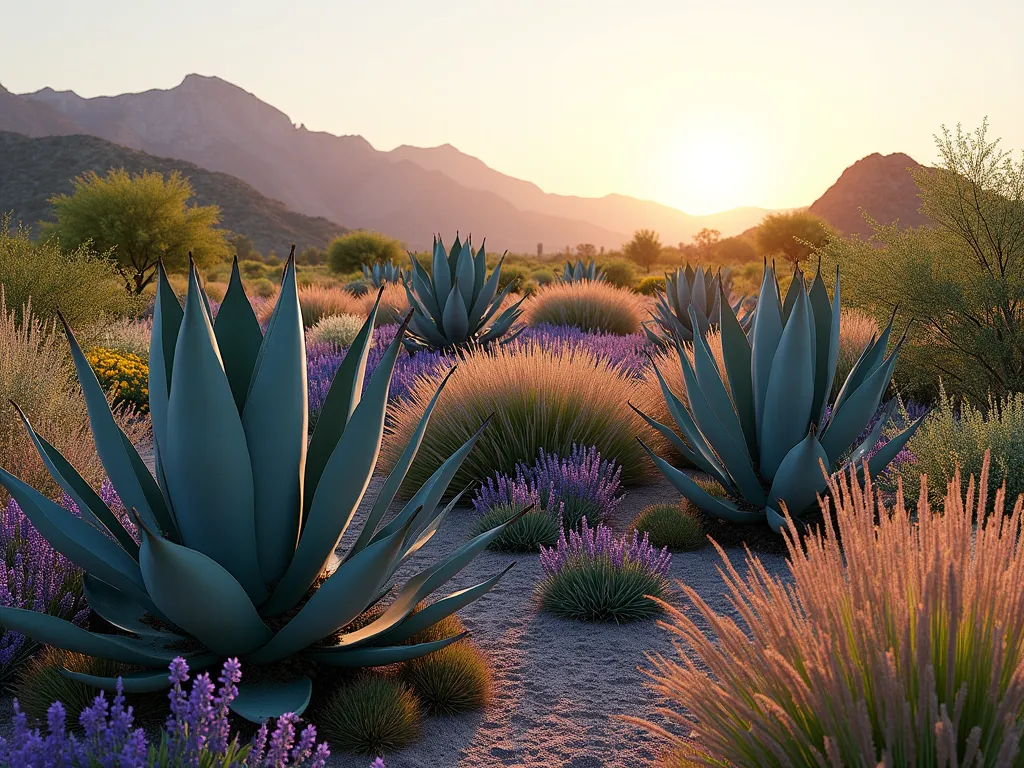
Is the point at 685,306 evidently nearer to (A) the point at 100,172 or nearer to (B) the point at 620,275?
(B) the point at 620,275

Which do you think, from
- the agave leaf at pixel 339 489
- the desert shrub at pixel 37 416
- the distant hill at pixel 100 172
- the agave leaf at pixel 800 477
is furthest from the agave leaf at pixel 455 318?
the distant hill at pixel 100 172

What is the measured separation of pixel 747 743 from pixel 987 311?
7.31 m

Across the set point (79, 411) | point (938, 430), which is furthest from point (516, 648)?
point (79, 411)

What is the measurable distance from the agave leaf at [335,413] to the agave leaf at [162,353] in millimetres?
526

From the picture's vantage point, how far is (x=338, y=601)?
2604 mm

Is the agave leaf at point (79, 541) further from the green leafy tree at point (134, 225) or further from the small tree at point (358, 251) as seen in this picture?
the small tree at point (358, 251)

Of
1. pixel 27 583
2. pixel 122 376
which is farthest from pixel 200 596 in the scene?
pixel 122 376

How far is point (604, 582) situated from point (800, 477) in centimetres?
133

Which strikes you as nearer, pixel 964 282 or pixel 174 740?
pixel 174 740

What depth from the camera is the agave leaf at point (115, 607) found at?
289 cm

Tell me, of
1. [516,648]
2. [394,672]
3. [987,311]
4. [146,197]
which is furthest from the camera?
[146,197]

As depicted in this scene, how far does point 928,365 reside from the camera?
8.23 m

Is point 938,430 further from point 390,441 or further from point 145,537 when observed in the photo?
point 145,537

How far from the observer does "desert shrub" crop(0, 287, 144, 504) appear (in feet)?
15.7
